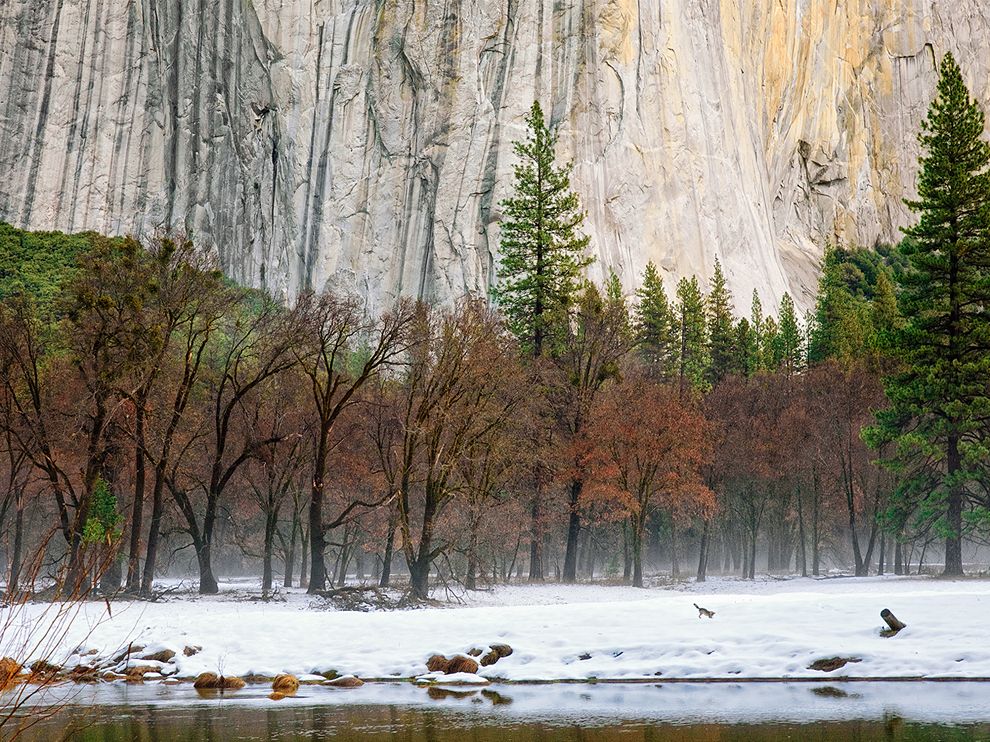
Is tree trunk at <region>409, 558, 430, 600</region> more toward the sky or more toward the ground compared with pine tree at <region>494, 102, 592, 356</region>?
more toward the ground

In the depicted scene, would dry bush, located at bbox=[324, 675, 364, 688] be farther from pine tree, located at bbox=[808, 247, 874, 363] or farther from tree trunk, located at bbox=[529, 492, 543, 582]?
pine tree, located at bbox=[808, 247, 874, 363]

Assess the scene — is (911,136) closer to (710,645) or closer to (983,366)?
(983,366)

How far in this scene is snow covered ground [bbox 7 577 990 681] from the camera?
68.3ft

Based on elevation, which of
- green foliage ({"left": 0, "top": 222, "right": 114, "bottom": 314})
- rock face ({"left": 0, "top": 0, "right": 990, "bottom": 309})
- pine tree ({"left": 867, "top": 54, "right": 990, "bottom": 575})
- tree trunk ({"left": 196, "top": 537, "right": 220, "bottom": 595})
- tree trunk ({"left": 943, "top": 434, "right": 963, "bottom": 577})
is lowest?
tree trunk ({"left": 196, "top": 537, "right": 220, "bottom": 595})

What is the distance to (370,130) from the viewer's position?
317 ft

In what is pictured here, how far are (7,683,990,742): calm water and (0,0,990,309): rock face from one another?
69872 mm

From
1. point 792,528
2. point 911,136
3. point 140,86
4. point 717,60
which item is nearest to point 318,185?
point 140,86

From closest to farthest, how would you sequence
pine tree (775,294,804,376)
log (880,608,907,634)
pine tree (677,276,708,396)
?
1. log (880,608,907,634)
2. pine tree (677,276,708,396)
3. pine tree (775,294,804,376)

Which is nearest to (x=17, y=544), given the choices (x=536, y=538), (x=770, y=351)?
(x=536, y=538)

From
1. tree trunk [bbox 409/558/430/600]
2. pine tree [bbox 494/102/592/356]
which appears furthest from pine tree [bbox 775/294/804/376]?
tree trunk [bbox 409/558/430/600]

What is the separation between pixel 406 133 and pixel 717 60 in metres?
35.0

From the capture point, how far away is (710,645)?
2186 cm

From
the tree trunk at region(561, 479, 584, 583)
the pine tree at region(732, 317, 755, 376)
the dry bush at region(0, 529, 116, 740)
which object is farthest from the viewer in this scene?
the pine tree at region(732, 317, 755, 376)

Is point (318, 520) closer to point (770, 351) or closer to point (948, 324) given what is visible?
Result: point (948, 324)
